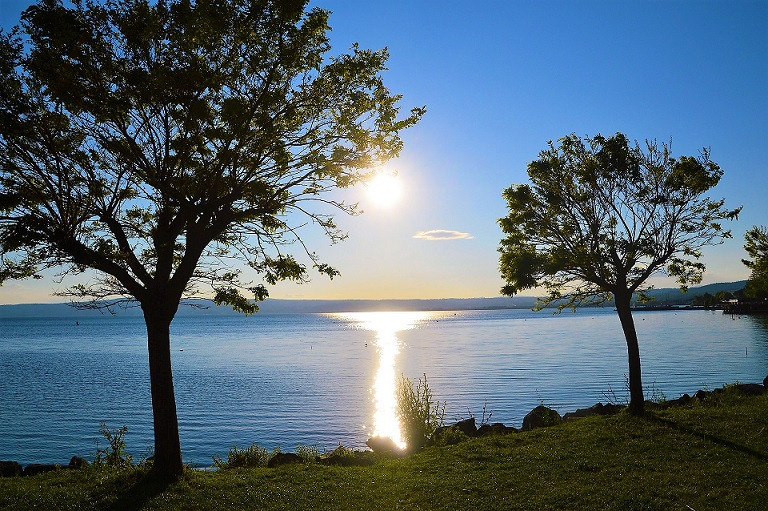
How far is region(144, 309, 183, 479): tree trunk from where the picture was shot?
45.9 ft

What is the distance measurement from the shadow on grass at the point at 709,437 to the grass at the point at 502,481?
0.05 metres

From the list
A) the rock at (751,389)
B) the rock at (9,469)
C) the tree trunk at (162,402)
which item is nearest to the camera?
the tree trunk at (162,402)

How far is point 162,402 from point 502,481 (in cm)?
890

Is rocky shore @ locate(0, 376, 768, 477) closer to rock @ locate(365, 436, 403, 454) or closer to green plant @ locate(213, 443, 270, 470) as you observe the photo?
rock @ locate(365, 436, 403, 454)

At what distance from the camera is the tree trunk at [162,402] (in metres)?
14.0

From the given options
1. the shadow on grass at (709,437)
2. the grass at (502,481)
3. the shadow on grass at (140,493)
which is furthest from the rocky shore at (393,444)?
the shadow on grass at (140,493)

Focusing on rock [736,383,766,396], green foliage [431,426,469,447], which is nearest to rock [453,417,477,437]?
green foliage [431,426,469,447]

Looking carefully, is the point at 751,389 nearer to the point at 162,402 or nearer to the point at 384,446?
the point at 384,446

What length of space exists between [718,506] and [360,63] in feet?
42.1

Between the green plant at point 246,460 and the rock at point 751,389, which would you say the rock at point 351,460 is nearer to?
the green plant at point 246,460

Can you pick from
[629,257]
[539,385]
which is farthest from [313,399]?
[629,257]

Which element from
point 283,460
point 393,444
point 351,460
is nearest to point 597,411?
point 393,444

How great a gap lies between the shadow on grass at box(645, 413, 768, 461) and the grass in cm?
5

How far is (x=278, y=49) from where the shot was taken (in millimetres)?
13555
